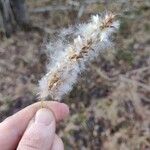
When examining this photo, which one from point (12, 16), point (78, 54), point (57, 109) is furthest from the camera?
point (12, 16)

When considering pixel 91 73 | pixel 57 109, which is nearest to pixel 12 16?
pixel 91 73

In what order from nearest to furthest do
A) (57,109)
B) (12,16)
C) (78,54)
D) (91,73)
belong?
(78,54) < (57,109) < (91,73) < (12,16)

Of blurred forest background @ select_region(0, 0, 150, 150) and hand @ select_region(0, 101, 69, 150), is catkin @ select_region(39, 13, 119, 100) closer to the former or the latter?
hand @ select_region(0, 101, 69, 150)

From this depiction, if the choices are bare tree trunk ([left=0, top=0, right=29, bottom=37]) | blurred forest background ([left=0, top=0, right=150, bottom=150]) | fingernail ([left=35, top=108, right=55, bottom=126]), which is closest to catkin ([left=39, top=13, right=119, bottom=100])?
fingernail ([left=35, top=108, right=55, bottom=126])

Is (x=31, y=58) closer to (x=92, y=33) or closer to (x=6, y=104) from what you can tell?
(x=6, y=104)

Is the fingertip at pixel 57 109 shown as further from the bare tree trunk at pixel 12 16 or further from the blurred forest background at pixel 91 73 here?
the bare tree trunk at pixel 12 16

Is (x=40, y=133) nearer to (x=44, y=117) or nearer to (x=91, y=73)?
(x=44, y=117)

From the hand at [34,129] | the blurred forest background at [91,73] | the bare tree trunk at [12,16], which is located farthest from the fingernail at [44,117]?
the bare tree trunk at [12,16]

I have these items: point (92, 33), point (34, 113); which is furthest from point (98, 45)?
point (34, 113)
